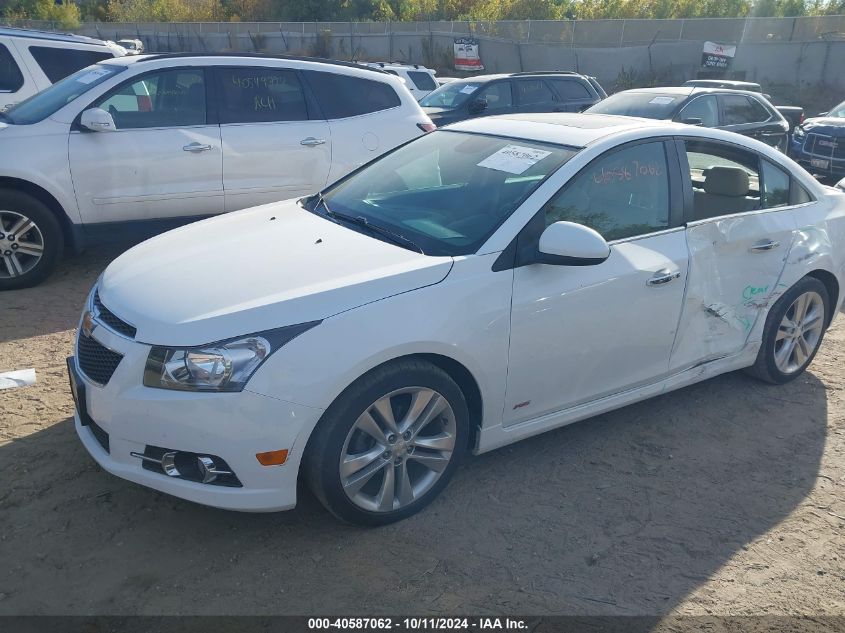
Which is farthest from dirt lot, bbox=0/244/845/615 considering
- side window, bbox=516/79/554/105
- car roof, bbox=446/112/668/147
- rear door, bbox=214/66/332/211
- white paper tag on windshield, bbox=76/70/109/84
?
side window, bbox=516/79/554/105

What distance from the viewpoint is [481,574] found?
313 cm

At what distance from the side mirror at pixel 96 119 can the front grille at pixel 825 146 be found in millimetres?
11079

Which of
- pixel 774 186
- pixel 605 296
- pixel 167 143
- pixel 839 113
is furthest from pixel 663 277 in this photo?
pixel 839 113

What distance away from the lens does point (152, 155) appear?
6441mm

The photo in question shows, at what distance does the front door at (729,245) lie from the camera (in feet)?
13.8

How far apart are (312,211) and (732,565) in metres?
2.72

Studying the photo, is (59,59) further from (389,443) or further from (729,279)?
(729,279)

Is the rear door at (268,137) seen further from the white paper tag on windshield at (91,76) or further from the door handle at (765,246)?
the door handle at (765,246)

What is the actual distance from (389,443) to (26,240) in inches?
169

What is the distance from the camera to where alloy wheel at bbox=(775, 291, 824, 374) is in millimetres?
4887

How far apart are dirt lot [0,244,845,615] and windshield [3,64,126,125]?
2.86 metres

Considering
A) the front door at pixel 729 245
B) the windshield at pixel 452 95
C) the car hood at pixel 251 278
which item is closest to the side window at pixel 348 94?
the car hood at pixel 251 278

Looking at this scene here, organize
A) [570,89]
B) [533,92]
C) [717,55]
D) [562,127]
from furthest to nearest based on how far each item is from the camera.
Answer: [717,55] < [570,89] < [533,92] < [562,127]

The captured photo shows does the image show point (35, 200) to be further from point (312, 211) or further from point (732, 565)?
point (732, 565)
